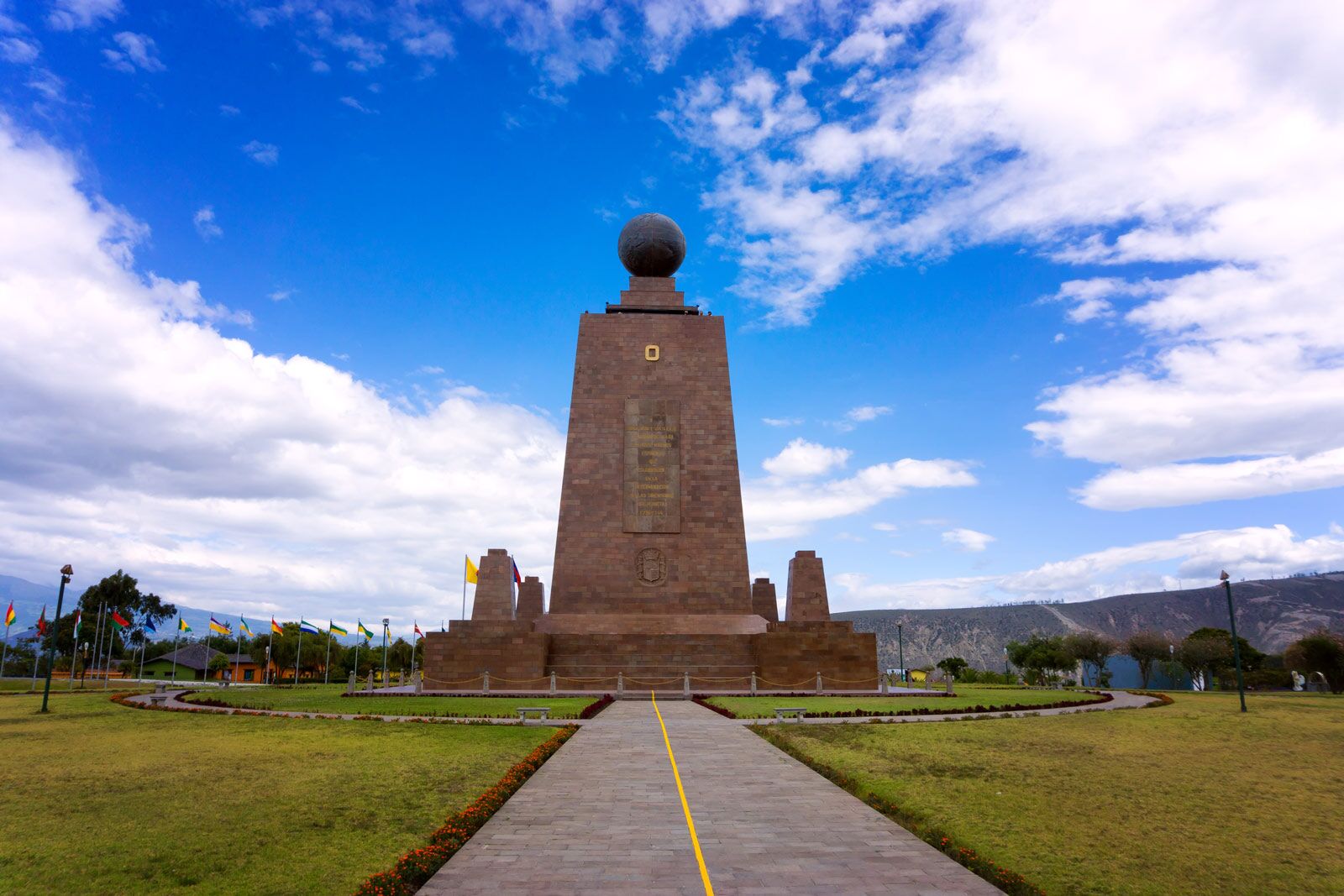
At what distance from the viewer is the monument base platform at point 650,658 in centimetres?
3011

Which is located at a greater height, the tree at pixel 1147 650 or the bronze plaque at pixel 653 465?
the bronze plaque at pixel 653 465

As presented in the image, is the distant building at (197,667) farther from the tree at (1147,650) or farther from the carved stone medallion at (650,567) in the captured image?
the tree at (1147,650)

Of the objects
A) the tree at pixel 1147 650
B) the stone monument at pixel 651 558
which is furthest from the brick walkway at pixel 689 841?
the tree at pixel 1147 650

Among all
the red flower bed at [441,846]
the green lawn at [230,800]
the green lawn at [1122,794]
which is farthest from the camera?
the green lawn at [1122,794]

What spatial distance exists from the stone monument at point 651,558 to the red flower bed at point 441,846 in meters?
19.2

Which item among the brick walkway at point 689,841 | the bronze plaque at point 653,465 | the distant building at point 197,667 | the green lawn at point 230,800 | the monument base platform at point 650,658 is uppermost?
the bronze plaque at point 653,465

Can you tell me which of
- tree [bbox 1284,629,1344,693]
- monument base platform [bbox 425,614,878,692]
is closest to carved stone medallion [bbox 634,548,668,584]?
monument base platform [bbox 425,614,878,692]

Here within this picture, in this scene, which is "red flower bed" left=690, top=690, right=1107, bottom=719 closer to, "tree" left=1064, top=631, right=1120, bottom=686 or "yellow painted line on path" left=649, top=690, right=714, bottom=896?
"yellow painted line on path" left=649, top=690, right=714, bottom=896

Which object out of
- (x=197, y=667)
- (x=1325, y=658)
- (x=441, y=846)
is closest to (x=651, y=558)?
(x=441, y=846)

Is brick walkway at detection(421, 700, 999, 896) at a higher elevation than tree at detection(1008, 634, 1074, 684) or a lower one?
higher

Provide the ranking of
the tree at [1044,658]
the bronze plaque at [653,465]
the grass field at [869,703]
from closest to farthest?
the grass field at [869,703]
the bronze plaque at [653,465]
the tree at [1044,658]

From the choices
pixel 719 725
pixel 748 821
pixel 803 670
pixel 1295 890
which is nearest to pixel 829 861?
pixel 748 821

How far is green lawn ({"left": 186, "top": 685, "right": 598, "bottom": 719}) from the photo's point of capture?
21.3 meters

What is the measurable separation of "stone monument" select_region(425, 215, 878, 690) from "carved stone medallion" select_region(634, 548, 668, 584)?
2.0 inches
